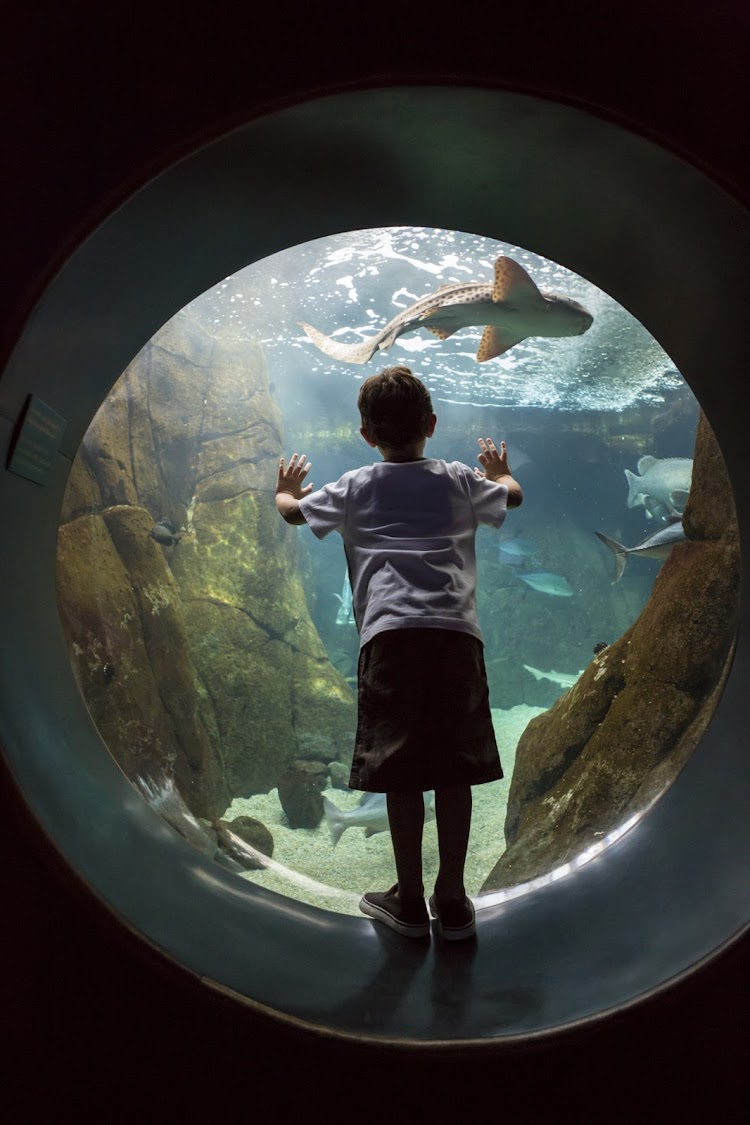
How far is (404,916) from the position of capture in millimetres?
1943

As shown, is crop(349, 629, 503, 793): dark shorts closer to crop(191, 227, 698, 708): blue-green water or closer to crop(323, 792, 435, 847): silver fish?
crop(323, 792, 435, 847): silver fish

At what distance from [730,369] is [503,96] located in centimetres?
102

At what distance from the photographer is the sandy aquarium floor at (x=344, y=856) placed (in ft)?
16.1

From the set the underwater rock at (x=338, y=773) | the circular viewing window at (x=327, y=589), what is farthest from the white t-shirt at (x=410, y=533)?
the underwater rock at (x=338, y=773)

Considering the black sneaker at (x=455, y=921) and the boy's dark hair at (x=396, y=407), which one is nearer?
the black sneaker at (x=455, y=921)

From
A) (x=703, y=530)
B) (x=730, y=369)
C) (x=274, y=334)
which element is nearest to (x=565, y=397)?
(x=274, y=334)

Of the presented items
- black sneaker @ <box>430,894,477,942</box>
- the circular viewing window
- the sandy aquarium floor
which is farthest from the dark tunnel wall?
the sandy aquarium floor

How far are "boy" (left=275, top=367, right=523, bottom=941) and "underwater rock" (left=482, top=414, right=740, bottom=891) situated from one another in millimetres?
1177

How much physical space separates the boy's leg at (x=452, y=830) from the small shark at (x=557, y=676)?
18847 mm

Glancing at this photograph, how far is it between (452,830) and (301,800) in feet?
19.4

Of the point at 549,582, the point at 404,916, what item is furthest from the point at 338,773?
the point at 404,916

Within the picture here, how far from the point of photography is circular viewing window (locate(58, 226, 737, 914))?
3932 millimetres

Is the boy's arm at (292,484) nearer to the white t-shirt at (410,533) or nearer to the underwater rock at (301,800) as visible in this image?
the white t-shirt at (410,533)

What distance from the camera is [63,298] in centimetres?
136
